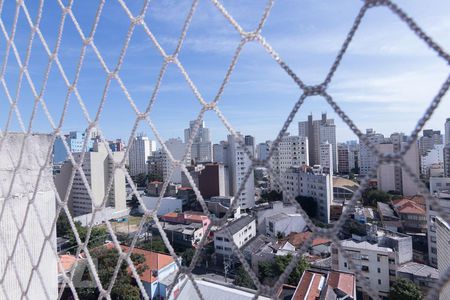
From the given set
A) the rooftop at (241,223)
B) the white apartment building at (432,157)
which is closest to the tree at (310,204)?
the rooftop at (241,223)

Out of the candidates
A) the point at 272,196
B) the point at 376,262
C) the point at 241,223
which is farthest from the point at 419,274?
the point at 272,196

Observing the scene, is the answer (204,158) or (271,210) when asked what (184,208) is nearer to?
(271,210)

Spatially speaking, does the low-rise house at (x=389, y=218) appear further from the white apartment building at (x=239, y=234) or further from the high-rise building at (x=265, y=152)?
the high-rise building at (x=265, y=152)

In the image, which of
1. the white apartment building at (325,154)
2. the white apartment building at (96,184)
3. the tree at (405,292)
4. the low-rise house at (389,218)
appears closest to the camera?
the tree at (405,292)

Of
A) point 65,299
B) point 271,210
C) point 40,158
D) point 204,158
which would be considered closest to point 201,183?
point 271,210

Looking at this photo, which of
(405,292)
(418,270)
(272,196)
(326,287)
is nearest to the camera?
(326,287)

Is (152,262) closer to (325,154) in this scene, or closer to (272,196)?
(272,196)

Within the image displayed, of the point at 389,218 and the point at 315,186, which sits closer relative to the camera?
the point at 389,218
